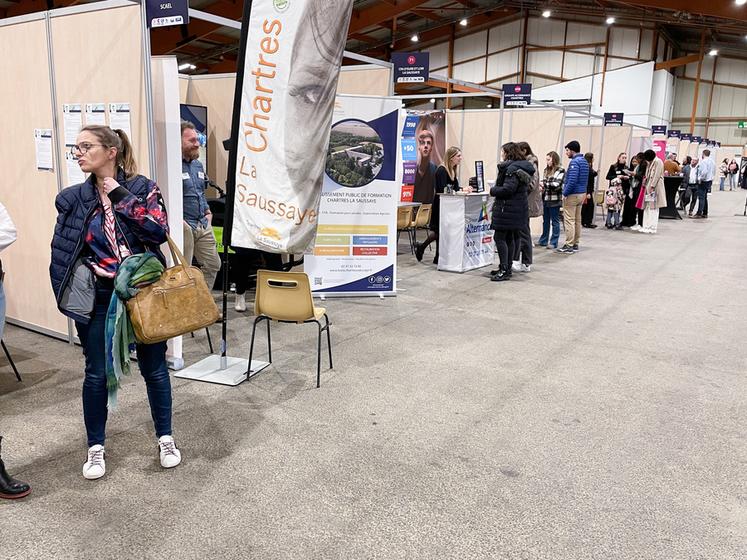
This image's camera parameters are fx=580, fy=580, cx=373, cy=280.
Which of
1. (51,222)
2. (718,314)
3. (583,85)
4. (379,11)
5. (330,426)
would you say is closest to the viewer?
(330,426)

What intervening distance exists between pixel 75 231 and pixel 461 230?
4813 millimetres

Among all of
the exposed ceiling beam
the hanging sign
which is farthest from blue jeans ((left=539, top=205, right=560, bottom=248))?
the exposed ceiling beam

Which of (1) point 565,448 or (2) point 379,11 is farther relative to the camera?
(2) point 379,11

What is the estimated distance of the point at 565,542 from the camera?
1990 millimetres

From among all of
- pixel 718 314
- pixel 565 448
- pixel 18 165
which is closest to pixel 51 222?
pixel 18 165

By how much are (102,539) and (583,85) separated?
22.5m

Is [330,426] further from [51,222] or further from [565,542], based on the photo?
[51,222]

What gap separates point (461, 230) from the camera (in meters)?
6.48

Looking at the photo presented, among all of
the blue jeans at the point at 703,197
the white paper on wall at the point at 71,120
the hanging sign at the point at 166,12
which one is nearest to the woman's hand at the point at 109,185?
the hanging sign at the point at 166,12

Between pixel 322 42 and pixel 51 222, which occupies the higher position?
pixel 322 42

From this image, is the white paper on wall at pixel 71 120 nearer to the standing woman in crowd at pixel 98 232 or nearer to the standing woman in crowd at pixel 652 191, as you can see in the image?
the standing woman in crowd at pixel 98 232

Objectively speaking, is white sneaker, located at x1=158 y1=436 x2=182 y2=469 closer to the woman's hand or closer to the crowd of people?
the woman's hand

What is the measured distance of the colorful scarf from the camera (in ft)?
6.93

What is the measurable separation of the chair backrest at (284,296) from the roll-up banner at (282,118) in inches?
6.5
